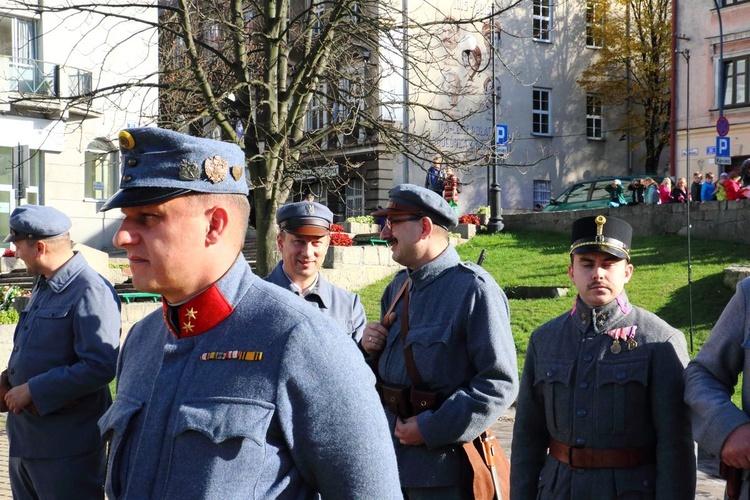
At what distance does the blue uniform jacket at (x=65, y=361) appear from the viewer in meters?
5.20

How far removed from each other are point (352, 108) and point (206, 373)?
32.0ft

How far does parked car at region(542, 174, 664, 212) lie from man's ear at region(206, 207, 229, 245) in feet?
88.3

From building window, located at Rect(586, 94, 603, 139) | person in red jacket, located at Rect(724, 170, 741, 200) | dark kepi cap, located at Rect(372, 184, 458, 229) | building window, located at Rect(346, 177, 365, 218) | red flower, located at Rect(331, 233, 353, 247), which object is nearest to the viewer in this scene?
dark kepi cap, located at Rect(372, 184, 458, 229)

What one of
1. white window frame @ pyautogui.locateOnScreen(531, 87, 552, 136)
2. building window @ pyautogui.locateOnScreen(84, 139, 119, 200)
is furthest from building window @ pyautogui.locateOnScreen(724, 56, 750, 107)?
building window @ pyautogui.locateOnScreen(84, 139, 119, 200)

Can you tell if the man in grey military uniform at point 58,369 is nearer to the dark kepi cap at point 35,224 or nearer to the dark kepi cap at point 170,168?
the dark kepi cap at point 35,224

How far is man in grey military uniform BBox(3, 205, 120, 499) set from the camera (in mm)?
5219

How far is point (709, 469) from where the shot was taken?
844 centimetres

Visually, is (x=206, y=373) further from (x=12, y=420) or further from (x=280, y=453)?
(x=12, y=420)

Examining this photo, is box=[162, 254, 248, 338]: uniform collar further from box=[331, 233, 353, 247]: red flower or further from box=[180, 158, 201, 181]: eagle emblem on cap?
box=[331, 233, 353, 247]: red flower

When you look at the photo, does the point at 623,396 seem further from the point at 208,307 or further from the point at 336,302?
the point at 208,307

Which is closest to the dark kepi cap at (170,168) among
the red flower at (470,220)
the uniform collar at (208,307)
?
the uniform collar at (208,307)

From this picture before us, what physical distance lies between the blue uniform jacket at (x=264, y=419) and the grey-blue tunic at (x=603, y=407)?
7.14 ft

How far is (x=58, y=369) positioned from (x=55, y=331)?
287 millimetres

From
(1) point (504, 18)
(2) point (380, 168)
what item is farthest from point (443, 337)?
(1) point (504, 18)
